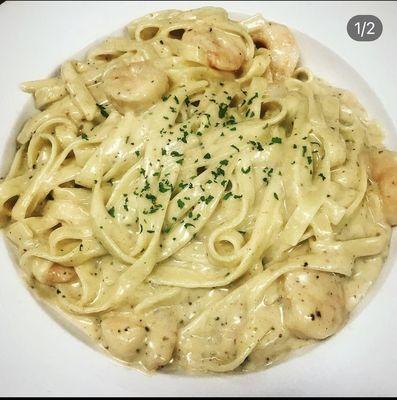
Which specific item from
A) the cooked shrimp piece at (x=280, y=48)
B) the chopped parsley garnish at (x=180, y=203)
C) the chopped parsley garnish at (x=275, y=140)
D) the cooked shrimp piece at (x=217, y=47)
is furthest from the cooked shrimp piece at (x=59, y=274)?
the cooked shrimp piece at (x=280, y=48)

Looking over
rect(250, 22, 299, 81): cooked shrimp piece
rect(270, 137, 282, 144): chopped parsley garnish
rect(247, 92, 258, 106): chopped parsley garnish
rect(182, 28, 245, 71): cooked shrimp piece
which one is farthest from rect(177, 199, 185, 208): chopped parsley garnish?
rect(250, 22, 299, 81): cooked shrimp piece

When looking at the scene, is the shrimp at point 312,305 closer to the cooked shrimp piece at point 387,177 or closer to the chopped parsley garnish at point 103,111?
the cooked shrimp piece at point 387,177

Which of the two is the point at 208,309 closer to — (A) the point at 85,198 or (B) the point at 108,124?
(A) the point at 85,198

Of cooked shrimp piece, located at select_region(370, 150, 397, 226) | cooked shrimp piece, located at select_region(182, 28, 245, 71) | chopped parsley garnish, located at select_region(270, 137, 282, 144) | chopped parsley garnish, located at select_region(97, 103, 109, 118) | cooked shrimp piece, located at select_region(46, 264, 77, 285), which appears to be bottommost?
cooked shrimp piece, located at select_region(370, 150, 397, 226)

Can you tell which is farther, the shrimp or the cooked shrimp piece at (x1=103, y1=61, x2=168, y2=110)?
the cooked shrimp piece at (x1=103, y1=61, x2=168, y2=110)

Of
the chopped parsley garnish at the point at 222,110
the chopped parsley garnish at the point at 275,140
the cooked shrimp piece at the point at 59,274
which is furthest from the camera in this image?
the chopped parsley garnish at the point at 222,110

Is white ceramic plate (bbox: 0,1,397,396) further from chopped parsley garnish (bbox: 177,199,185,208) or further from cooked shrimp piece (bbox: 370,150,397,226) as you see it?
chopped parsley garnish (bbox: 177,199,185,208)
